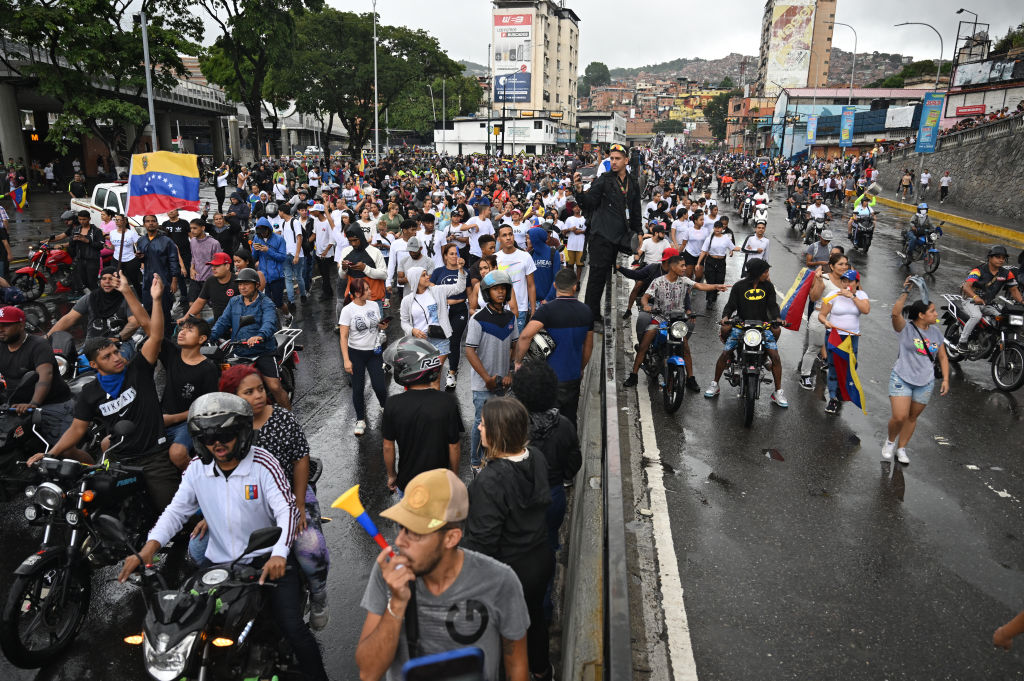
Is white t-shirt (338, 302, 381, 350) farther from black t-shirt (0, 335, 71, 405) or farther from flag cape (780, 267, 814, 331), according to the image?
flag cape (780, 267, 814, 331)

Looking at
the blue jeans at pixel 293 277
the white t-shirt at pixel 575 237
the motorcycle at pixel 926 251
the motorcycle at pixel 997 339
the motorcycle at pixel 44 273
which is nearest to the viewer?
the motorcycle at pixel 997 339

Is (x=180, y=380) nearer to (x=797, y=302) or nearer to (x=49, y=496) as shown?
(x=49, y=496)

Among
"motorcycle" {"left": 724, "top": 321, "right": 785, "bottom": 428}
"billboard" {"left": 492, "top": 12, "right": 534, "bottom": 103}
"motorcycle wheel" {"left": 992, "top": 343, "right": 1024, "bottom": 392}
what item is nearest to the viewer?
"motorcycle" {"left": 724, "top": 321, "right": 785, "bottom": 428}

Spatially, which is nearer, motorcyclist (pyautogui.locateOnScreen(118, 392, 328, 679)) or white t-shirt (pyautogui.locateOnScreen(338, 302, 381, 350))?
motorcyclist (pyautogui.locateOnScreen(118, 392, 328, 679))

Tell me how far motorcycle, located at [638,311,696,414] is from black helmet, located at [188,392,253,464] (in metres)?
5.44

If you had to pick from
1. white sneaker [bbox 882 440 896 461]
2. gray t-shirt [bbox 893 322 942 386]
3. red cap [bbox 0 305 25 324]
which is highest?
red cap [bbox 0 305 25 324]

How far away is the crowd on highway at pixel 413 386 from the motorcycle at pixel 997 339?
0.08m

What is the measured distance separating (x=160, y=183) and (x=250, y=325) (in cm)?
439

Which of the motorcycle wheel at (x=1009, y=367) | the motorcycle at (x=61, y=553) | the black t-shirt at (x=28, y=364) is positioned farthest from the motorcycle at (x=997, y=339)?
the black t-shirt at (x=28, y=364)

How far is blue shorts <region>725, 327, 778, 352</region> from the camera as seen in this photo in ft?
25.8

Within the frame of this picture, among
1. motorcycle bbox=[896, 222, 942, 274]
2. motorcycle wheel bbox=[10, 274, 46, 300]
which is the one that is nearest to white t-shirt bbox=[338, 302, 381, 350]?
motorcycle wheel bbox=[10, 274, 46, 300]

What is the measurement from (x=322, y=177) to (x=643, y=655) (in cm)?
3168

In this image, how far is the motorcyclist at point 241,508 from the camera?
335 cm

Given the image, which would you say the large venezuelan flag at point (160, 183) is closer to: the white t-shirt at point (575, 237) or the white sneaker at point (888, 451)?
the white t-shirt at point (575, 237)
